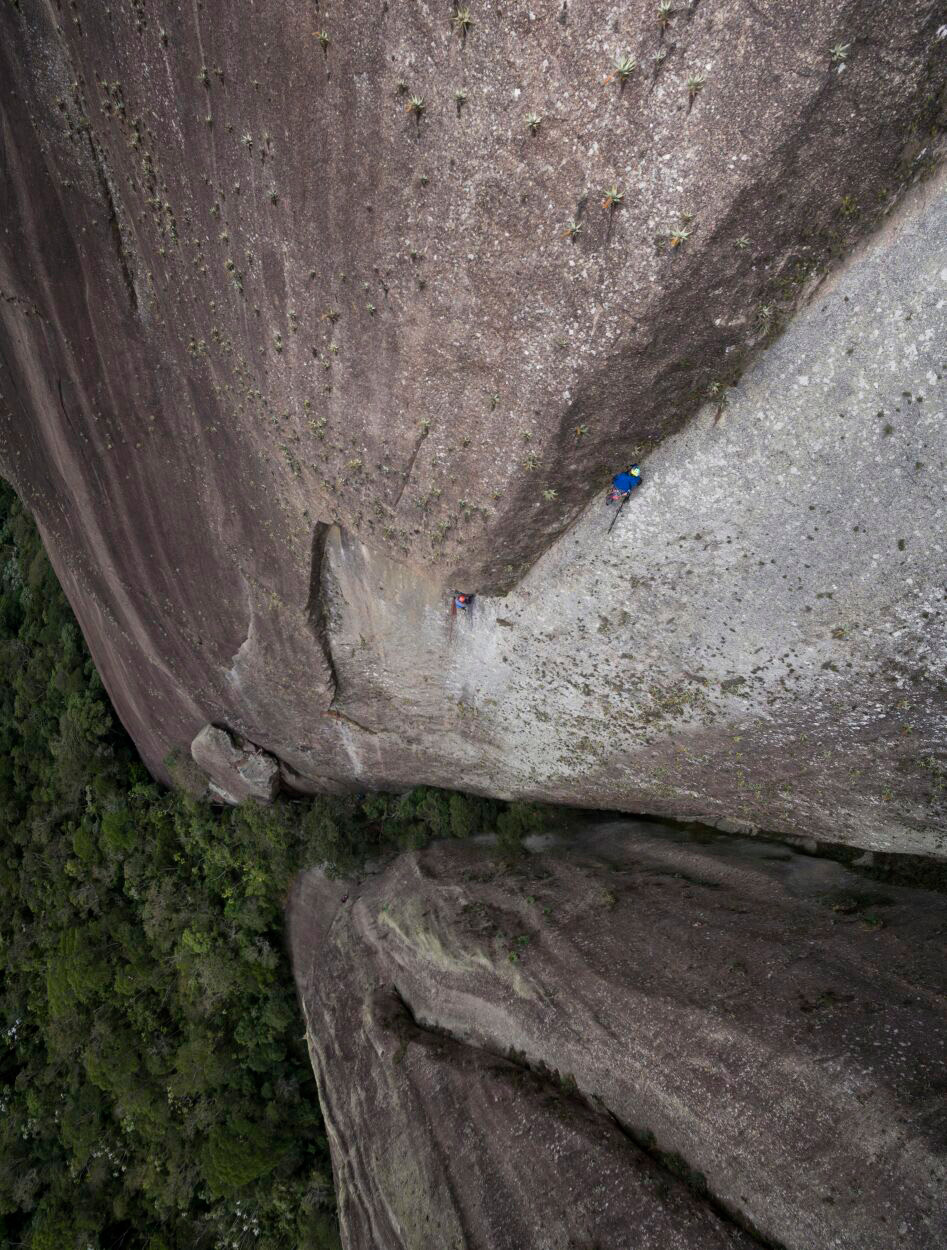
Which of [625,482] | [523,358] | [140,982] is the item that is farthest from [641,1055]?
[140,982]

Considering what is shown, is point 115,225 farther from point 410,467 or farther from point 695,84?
point 695,84

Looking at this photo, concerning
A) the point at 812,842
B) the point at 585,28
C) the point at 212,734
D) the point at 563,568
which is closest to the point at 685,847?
the point at 812,842

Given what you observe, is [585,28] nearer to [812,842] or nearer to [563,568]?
[563,568]

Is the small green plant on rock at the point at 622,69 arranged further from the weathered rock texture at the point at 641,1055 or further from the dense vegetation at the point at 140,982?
the dense vegetation at the point at 140,982

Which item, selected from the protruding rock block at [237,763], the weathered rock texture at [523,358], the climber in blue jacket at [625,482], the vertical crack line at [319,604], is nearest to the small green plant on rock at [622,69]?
the weathered rock texture at [523,358]

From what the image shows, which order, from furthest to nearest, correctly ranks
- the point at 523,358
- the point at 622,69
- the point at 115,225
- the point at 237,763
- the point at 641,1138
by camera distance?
the point at 237,763, the point at 115,225, the point at 641,1138, the point at 523,358, the point at 622,69

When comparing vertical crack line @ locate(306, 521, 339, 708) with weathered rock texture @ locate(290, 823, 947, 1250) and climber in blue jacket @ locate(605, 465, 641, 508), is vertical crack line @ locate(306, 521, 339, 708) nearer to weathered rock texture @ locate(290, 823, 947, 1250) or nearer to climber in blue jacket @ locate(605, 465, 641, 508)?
climber in blue jacket @ locate(605, 465, 641, 508)

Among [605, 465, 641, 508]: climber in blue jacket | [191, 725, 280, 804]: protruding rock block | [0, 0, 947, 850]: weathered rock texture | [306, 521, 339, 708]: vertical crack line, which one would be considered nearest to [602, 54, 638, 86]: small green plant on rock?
[0, 0, 947, 850]: weathered rock texture

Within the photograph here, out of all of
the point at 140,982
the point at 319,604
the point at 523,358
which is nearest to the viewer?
the point at 523,358
